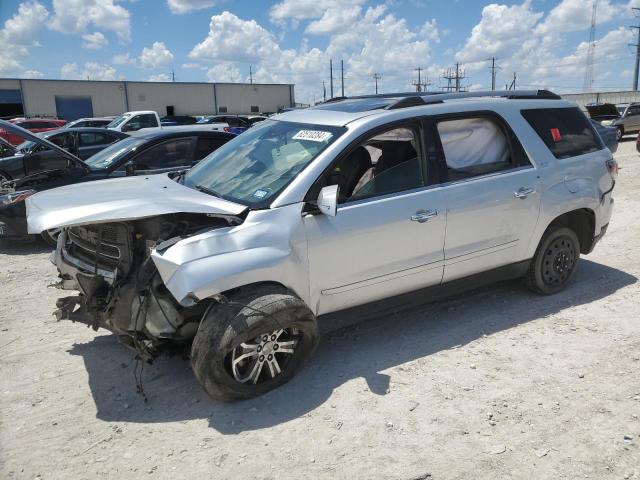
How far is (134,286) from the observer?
3400 millimetres

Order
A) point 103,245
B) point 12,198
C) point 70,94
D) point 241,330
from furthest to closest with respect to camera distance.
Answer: point 70,94 < point 12,198 < point 103,245 < point 241,330

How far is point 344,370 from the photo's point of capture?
3809 millimetres

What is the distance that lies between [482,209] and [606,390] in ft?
5.10

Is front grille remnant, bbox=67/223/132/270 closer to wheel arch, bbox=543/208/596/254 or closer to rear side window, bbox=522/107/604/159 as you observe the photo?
rear side window, bbox=522/107/604/159

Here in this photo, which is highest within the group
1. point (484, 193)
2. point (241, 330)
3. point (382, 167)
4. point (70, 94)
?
point (70, 94)

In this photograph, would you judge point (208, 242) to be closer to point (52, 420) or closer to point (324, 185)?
point (324, 185)

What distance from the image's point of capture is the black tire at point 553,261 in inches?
191

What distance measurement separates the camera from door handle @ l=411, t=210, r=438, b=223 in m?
3.87

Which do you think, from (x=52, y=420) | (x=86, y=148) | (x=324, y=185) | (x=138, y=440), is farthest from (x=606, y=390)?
(x=86, y=148)

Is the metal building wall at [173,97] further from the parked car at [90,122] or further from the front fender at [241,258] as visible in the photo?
the front fender at [241,258]

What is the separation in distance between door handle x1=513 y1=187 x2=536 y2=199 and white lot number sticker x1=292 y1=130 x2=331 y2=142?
5.64 feet

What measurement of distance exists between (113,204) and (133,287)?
0.55 m

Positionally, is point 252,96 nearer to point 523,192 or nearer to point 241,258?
point 523,192

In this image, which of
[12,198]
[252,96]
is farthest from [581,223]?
[252,96]
